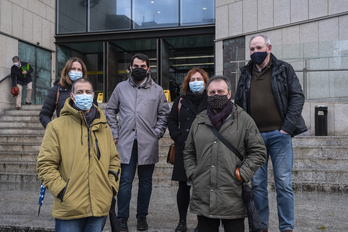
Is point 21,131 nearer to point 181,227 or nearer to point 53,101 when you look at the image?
point 53,101

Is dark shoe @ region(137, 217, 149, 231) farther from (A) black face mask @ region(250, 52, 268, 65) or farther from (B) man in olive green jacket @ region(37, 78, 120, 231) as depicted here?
(A) black face mask @ region(250, 52, 268, 65)

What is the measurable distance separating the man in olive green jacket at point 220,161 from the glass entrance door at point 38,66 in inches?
505

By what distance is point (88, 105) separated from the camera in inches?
121

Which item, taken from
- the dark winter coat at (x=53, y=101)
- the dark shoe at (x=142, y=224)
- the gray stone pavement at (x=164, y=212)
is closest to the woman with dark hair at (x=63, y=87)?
the dark winter coat at (x=53, y=101)

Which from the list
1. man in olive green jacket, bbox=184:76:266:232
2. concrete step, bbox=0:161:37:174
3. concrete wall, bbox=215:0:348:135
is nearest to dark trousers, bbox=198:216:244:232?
man in olive green jacket, bbox=184:76:266:232

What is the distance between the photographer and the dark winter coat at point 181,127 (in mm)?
4156

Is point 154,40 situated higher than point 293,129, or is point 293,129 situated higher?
point 154,40

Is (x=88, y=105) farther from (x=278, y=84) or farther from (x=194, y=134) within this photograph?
(x=278, y=84)

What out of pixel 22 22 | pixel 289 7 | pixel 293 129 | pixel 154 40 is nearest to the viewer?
pixel 293 129

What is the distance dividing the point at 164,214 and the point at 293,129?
2356 millimetres

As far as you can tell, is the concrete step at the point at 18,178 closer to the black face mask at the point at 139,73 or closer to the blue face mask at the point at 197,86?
the black face mask at the point at 139,73

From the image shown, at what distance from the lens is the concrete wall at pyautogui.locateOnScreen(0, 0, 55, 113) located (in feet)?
43.3

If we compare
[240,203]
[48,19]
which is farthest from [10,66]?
[240,203]

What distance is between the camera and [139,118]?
4.27 meters
